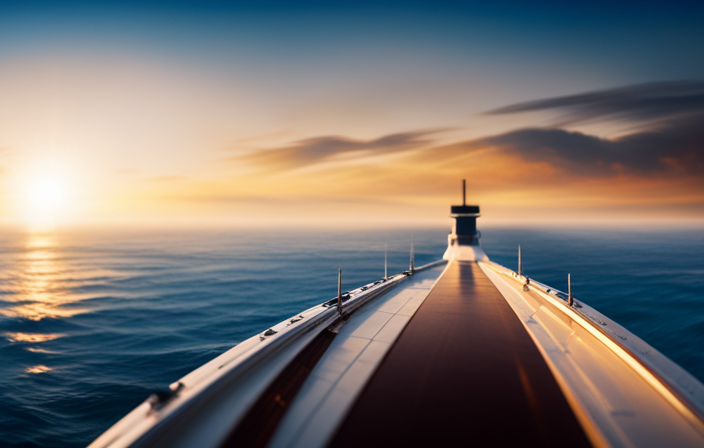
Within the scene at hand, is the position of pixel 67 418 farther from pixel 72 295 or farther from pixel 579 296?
pixel 579 296

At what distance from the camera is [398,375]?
15.5ft

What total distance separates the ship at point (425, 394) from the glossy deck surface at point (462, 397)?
0.02 m

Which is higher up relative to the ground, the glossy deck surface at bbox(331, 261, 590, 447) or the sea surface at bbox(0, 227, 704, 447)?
the glossy deck surface at bbox(331, 261, 590, 447)

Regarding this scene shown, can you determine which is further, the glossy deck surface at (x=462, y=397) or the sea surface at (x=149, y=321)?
the sea surface at (x=149, y=321)

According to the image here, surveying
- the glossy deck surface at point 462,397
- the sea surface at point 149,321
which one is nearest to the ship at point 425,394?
the glossy deck surface at point 462,397

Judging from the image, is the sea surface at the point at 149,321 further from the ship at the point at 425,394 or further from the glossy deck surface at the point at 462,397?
the glossy deck surface at the point at 462,397

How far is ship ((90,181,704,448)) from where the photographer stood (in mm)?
3234

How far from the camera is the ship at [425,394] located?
323 cm

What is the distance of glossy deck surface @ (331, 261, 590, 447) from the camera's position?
331 centimetres

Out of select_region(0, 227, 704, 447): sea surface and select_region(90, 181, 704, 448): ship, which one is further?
select_region(0, 227, 704, 447): sea surface

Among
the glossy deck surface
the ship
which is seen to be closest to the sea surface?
the ship

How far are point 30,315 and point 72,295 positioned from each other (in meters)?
10.7

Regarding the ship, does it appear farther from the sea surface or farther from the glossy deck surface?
the sea surface

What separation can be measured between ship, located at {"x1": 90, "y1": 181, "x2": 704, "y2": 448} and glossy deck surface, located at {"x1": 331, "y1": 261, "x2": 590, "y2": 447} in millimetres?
18
